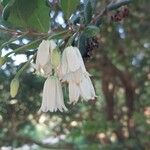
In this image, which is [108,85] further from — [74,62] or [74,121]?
[74,62]

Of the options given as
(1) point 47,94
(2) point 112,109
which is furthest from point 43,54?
(2) point 112,109

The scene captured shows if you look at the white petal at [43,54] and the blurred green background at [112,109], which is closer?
the white petal at [43,54]

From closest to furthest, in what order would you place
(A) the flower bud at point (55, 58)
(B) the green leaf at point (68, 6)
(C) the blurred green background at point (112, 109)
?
(A) the flower bud at point (55, 58)
(B) the green leaf at point (68, 6)
(C) the blurred green background at point (112, 109)

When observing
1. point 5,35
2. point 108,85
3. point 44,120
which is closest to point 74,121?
point 44,120

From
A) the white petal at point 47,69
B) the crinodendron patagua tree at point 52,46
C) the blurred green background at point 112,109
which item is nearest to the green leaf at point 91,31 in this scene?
the crinodendron patagua tree at point 52,46

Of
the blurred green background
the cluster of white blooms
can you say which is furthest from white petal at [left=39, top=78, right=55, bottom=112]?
the blurred green background

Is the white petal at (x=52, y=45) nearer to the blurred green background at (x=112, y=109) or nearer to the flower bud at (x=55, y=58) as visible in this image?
the flower bud at (x=55, y=58)
